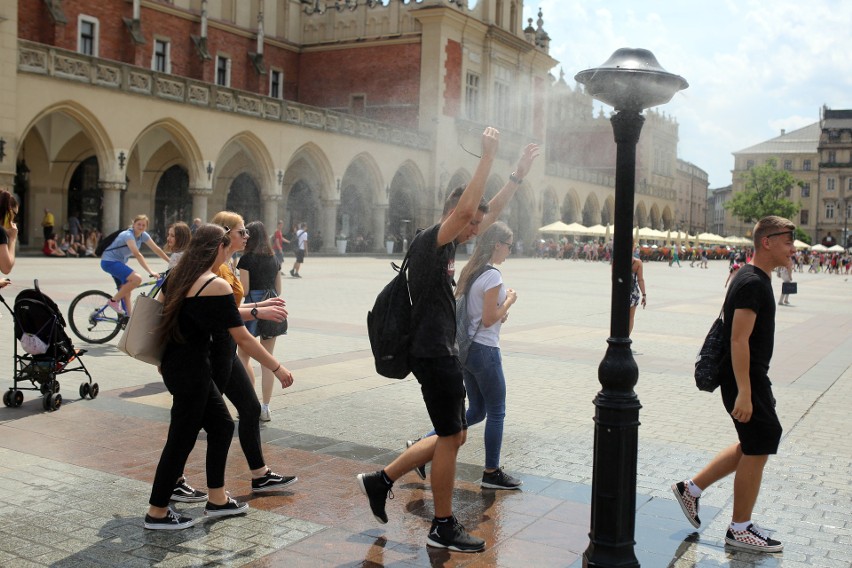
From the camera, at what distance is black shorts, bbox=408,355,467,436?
4.05 metres

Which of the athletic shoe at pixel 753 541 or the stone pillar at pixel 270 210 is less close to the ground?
the stone pillar at pixel 270 210

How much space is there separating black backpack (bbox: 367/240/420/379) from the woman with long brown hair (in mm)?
718

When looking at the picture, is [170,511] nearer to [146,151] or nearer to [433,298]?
[433,298]

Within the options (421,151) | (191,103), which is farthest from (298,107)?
(421,151)

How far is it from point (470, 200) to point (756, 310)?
155 cm

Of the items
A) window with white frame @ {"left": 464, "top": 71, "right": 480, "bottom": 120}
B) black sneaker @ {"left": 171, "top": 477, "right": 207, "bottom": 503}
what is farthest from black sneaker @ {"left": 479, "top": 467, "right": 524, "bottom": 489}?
window with white frame @ {"left": 464, "top": 71, "right": 480, "bottom": 120}

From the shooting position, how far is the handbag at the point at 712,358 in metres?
4.43

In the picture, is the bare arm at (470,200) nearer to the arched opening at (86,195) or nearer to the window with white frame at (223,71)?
the arched opening at (86,195)

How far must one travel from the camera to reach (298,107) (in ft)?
118

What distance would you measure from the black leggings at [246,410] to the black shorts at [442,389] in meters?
1.33

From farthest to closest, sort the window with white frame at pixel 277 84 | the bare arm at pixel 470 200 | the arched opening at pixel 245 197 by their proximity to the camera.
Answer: the window with white frame at pixel 277 84 < the arched opening at pixel 245 197 < the bare arm at pixel 470 200

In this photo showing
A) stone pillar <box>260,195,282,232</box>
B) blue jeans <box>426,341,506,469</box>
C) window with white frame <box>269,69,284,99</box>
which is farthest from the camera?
window with white frame <box>269,69,284,99</box>

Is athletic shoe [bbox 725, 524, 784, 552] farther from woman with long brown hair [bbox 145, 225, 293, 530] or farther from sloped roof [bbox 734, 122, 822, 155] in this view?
sloped roof [bbox 734, 122, 822, 155]

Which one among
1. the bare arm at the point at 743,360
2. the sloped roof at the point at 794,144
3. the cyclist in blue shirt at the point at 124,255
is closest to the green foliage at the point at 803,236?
the sloped roof at the point at 794,144
